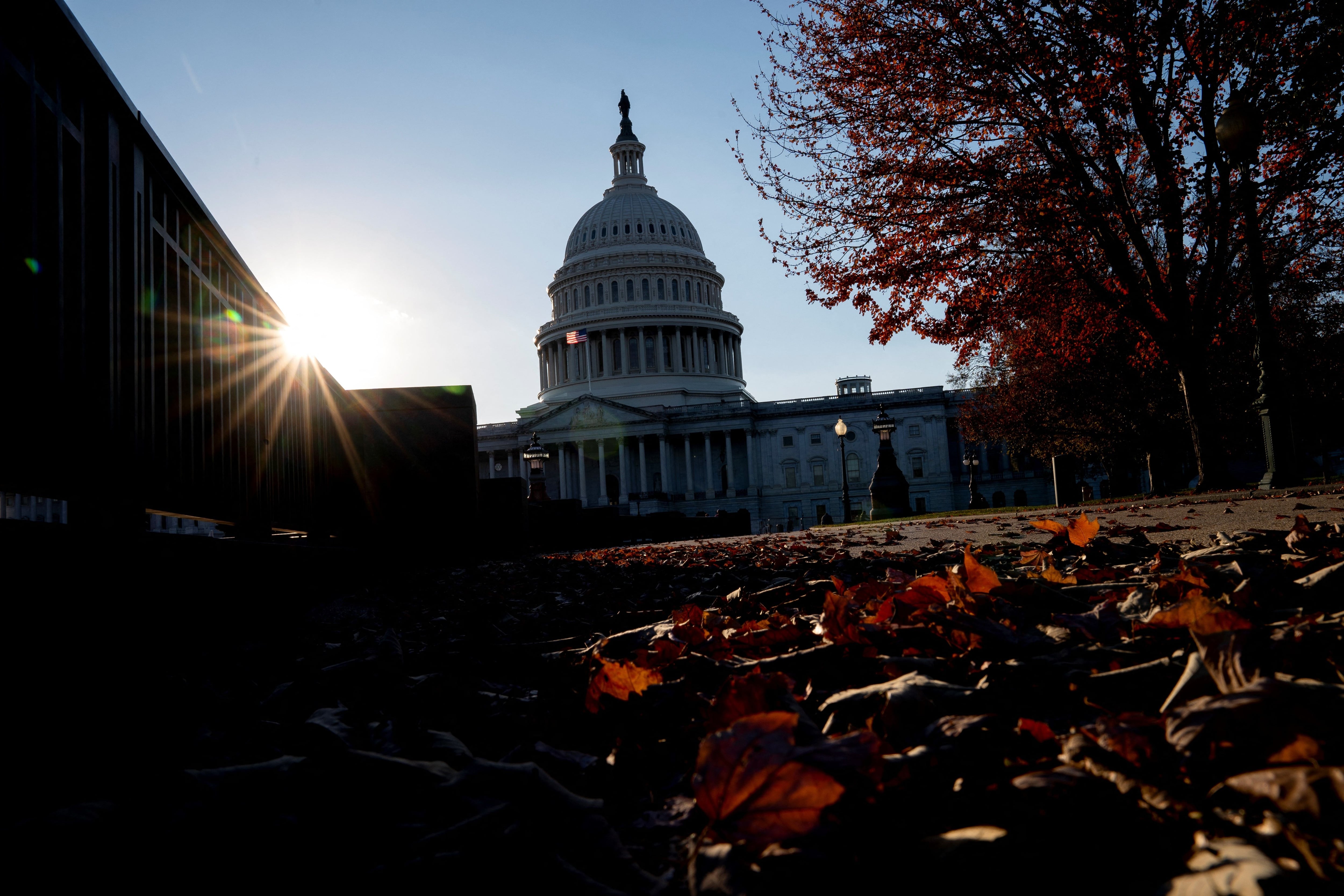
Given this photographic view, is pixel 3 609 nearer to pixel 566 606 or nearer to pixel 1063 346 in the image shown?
pixel 566 606

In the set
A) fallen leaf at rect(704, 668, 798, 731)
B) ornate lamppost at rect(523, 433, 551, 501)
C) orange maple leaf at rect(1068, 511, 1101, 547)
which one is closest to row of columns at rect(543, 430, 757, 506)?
ornate lamppost at rect(523, 433, 551, 501)

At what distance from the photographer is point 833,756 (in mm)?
1282

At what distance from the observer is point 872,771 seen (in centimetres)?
136

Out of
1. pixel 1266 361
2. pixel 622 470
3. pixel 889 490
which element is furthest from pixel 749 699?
pixel 622 470

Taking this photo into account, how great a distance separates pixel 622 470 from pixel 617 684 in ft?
286

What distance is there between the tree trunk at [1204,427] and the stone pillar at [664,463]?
7077cm

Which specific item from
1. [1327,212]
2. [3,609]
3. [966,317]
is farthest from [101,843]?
[1327,212]

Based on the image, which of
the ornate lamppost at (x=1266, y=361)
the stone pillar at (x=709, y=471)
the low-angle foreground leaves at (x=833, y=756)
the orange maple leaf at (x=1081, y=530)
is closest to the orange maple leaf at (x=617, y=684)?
the low-angle foreground leaves at (x=833, y=756)

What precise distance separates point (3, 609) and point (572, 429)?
85.5m

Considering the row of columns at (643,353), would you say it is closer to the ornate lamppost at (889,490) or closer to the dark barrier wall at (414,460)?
the ornate lamppost at (889,490)

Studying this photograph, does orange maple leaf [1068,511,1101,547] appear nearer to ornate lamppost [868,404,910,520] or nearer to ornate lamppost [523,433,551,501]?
ornate lamppost [868,404,910,520]

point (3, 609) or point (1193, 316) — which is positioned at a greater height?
point (1193, 316)

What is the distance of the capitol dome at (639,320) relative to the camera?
96625 mm

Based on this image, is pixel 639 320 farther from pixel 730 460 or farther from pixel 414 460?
pixel 414 460
